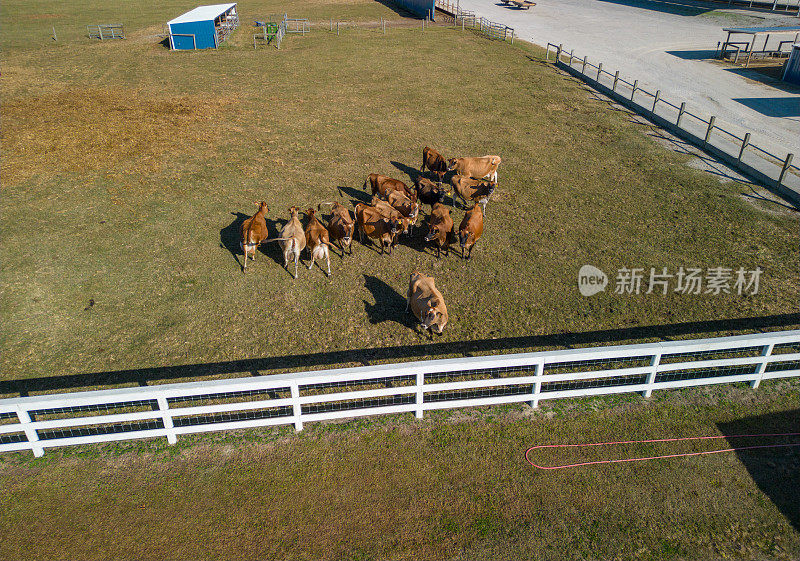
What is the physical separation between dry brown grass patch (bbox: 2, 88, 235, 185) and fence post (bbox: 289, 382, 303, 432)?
47.6ft

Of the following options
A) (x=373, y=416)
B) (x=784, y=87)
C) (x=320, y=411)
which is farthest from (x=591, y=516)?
(x=784, y=87)

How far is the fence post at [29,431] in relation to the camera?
836cm

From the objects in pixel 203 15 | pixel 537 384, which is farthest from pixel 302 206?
pixel 203 15

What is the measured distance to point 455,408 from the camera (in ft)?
32.4

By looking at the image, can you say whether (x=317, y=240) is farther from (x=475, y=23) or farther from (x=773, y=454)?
(x=475, y=23)

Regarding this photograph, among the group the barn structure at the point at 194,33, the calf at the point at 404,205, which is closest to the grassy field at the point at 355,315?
the calf at the point at 404,205

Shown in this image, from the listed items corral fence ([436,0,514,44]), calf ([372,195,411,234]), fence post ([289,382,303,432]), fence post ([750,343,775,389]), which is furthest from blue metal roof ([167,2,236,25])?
fence post ([750,343,775,389])

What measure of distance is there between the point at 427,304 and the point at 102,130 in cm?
1972

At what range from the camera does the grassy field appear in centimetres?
784

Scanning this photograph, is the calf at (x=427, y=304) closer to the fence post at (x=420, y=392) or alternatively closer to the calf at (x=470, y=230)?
the fence post at (x=420, y=392)

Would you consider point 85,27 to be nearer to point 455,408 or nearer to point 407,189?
point 407,189

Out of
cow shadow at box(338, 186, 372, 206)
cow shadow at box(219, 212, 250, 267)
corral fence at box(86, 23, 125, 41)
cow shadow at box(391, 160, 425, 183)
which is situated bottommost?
cow shadow at box(219, 212, 250, 267)

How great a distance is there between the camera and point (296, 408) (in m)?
9.05

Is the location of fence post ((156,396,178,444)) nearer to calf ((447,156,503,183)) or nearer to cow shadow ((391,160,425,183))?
cow shadow ((391,160,425,183))
